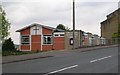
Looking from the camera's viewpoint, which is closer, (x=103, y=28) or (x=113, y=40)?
(x=113, y=40)

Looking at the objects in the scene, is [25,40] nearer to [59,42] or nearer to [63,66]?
[59,42]

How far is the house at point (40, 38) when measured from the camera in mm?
59625

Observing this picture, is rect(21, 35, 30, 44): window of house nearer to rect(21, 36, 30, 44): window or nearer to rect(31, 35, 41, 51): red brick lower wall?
rect(21, 36, 30, 44): window

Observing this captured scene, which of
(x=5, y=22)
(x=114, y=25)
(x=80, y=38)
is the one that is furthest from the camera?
(x=114, y=25)

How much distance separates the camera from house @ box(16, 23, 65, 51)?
59625 millimetres

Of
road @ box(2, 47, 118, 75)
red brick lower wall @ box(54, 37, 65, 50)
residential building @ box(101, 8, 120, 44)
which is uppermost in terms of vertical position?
residential building @ box(101, 8, 120, 44)

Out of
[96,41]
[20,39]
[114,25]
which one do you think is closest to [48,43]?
[20,39]

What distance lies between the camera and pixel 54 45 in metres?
59.7

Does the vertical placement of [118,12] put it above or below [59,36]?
above

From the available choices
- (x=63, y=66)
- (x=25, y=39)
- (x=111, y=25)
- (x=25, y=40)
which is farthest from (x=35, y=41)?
(x=63, y=66)

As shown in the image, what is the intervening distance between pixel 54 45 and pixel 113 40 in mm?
14499

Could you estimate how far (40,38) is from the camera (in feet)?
206

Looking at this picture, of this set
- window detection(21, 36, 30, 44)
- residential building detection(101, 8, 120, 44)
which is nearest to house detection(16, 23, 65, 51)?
window detection(21, 36, 30, 44)

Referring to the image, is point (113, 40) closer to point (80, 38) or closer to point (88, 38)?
point (88, 38)
